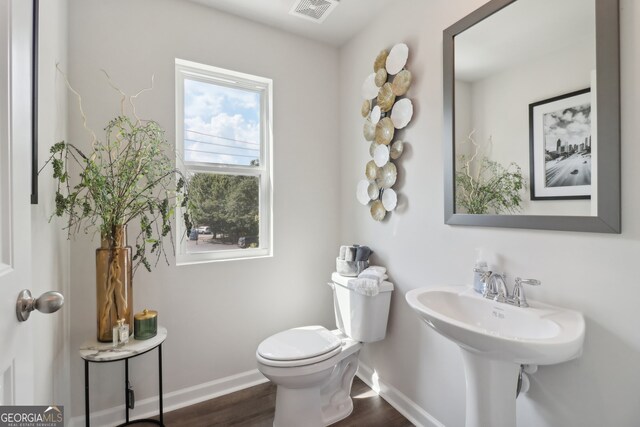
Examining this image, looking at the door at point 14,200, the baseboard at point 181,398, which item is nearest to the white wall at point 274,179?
the baseboard at point 181,398

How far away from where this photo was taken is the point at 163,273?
5.86 ft

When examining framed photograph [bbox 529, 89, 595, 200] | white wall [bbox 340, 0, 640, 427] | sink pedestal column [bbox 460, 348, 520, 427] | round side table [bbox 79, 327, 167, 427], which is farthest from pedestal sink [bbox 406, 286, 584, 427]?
round side table [bbox 79, 327, 167, 427]

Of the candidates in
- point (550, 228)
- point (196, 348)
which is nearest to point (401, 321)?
point (550, 228)

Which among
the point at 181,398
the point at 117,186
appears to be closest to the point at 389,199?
the point at 117,186

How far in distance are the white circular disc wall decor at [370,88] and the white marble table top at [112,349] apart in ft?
6.23

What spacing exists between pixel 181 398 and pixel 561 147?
236cm

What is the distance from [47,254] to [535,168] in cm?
203

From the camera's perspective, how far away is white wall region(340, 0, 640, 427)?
946 millimetres

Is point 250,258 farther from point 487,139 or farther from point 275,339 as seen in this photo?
point 487,139

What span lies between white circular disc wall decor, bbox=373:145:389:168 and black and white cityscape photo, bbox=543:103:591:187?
2.78ft

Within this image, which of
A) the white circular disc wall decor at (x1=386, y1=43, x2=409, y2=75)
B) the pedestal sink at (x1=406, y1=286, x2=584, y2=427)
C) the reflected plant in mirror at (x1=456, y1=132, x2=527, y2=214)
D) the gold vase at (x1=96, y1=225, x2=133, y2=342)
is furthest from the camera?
the white circular disc wall decor at (x1=386, y1=43, x2=409, y2=75)

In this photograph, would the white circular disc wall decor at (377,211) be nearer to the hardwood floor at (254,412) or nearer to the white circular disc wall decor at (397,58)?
the white circular disc wall decor at (397,58)

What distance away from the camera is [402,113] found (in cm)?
175

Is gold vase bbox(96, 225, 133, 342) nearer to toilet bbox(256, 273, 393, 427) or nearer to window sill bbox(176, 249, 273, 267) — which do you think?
window sill bbox(176, 249, 273, 267)
